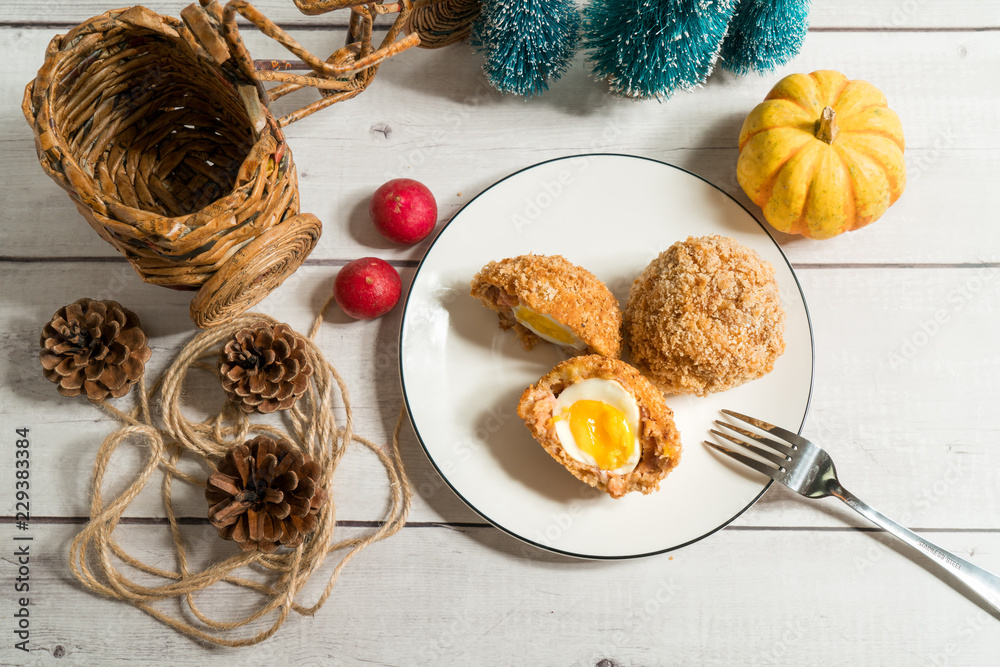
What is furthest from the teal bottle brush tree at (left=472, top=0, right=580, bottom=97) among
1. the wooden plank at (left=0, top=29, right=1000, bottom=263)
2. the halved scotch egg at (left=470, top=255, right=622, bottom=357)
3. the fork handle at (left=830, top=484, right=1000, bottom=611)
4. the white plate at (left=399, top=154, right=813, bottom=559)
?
the fork handle at (left=830, top=484, right=1000, bottom=611)

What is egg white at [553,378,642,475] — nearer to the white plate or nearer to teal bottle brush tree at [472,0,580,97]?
the white plate

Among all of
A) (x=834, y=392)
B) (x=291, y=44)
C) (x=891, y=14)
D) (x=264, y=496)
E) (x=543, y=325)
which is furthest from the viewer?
(x=891, y=14)

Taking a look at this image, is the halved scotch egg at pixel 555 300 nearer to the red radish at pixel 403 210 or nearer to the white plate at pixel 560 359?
the white plate at pixel 560 359

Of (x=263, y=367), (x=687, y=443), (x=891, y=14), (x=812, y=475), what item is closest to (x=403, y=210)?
(x=263, y=367)

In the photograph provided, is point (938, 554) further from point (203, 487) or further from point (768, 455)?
point (203, 487)

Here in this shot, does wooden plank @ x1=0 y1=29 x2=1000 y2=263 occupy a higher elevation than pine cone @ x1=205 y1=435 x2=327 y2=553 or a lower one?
higher

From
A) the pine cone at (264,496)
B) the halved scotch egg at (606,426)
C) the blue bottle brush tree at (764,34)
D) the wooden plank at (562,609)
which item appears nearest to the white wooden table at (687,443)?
the wooden plank at (562,609)
